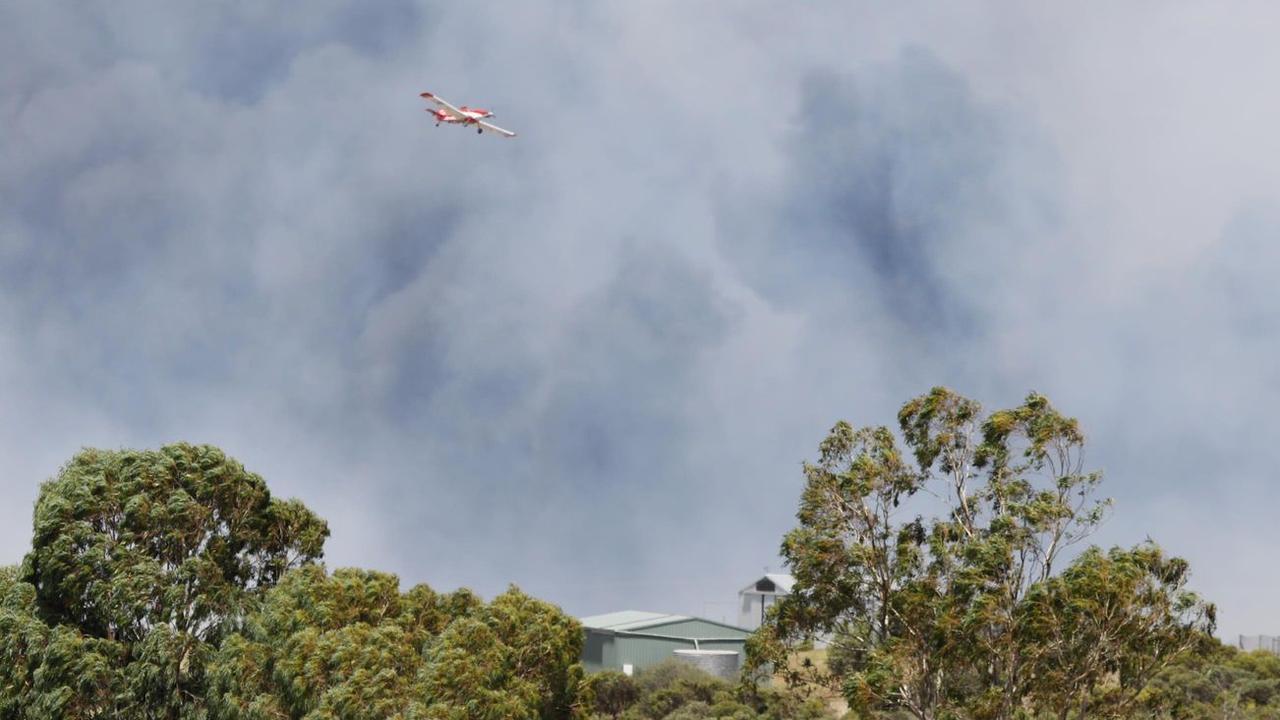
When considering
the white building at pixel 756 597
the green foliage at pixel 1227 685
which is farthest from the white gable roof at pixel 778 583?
the green foliage at pixel 1227 685

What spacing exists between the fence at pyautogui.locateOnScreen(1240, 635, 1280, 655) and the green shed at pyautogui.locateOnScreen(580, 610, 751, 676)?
33334 millimetres

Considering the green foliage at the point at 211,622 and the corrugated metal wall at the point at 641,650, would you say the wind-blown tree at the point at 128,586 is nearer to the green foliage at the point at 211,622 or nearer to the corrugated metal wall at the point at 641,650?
the green foliage at the point at 211,622

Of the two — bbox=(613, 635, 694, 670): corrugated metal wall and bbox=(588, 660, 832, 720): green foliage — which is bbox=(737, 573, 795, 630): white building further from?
bbox=(588, 660, 832, 720): green foliage

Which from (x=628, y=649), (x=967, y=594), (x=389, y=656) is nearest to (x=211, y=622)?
(x=389, y=656)

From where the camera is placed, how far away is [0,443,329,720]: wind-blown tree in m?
31.9

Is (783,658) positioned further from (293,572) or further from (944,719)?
(293,572)

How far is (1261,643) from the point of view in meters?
77.1

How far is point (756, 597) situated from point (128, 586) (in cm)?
6684

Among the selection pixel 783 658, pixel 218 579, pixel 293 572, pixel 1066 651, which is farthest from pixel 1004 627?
pixel 218 579

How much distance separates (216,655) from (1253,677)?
48572 millimetres

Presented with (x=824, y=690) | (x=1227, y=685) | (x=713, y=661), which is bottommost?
(x=1227, y=685)

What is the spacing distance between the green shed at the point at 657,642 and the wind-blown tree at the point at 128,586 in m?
41.2

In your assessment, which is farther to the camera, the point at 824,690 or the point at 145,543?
the point at 824,690

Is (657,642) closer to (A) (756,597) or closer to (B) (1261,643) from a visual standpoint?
(A) (756,597)
